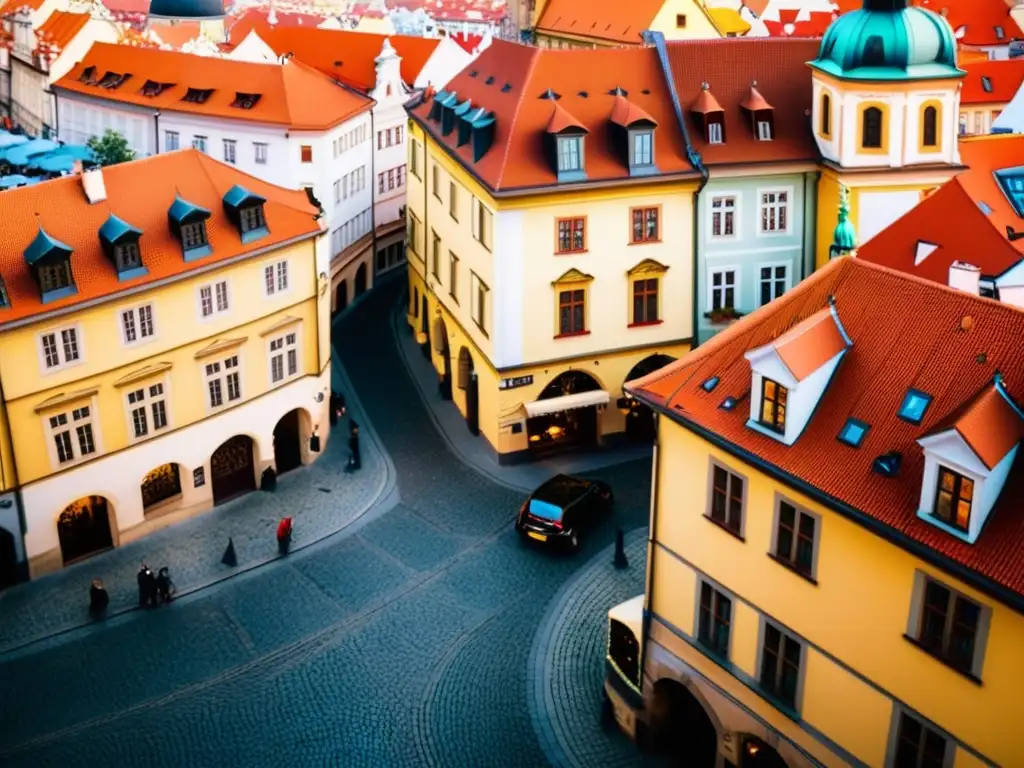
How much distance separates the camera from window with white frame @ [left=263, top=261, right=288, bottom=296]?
5591 cm

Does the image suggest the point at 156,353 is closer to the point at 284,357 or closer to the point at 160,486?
the point at 160,486

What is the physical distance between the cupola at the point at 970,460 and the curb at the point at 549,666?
603 inches

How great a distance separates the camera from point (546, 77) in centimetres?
5844

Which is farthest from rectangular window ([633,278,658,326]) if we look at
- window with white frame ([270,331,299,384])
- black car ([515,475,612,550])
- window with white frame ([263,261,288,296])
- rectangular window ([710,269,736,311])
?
window with white frame ([263,261,288,296])

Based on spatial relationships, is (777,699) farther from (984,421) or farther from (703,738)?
(984,421)

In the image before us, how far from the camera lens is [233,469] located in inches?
2256

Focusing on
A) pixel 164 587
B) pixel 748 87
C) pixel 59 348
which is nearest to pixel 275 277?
pixel 59 348

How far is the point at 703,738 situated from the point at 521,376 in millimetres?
21588

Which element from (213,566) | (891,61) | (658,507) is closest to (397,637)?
(213,566)

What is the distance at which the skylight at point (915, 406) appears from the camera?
32.0 m

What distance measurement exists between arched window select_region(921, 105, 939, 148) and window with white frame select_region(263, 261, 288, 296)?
26.6 meters

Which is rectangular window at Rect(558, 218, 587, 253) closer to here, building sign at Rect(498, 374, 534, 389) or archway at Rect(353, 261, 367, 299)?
building sign at Rect(498, 374, 534, 389)

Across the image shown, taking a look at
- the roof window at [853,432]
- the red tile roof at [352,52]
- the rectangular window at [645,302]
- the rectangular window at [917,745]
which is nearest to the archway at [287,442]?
the rectangular window at [645,302]

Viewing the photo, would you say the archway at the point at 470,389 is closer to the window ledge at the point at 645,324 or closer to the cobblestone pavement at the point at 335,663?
the cobblestone pavement at the point at 335,663
